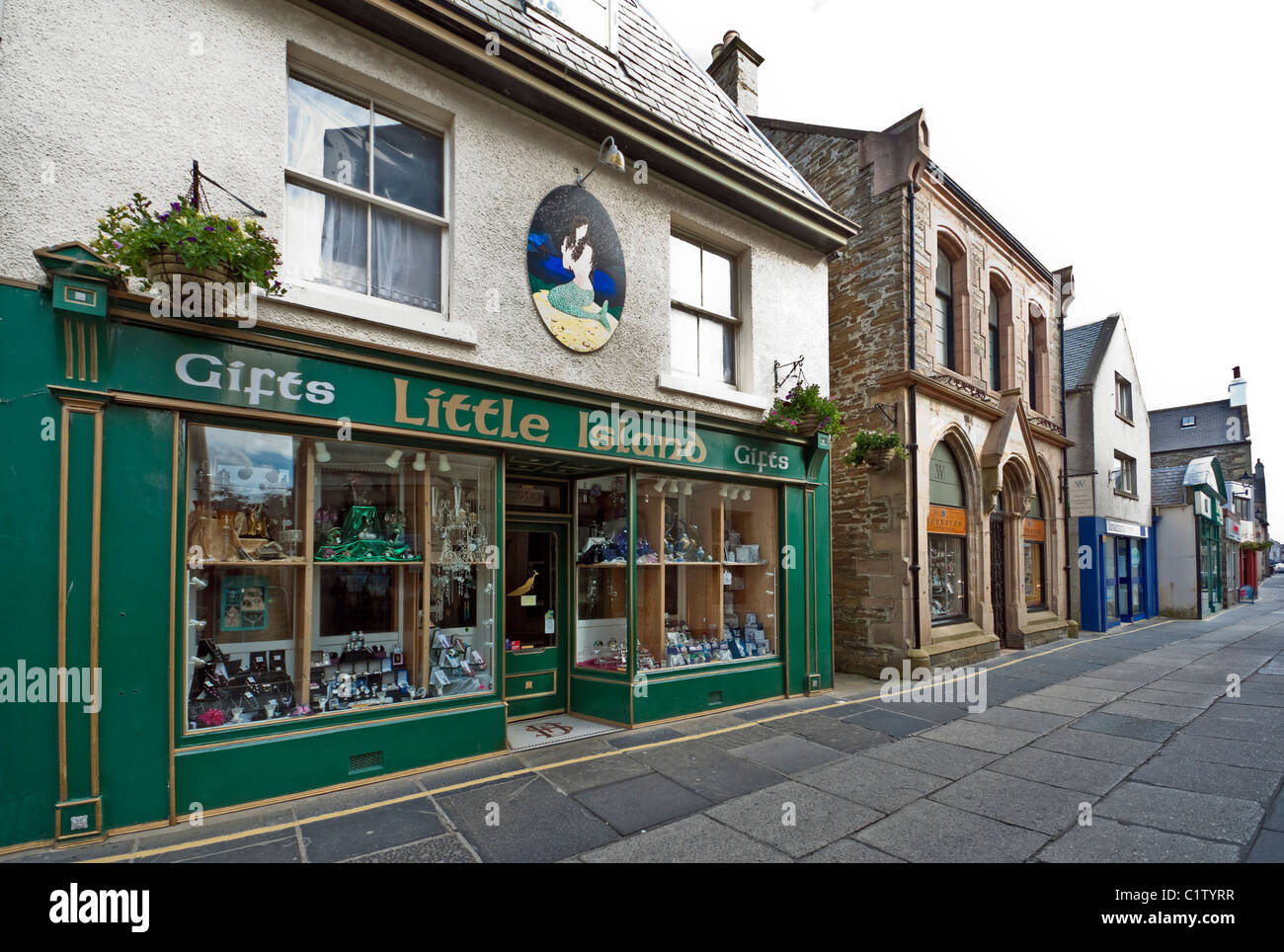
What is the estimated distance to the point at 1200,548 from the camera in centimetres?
2309

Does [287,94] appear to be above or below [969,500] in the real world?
above

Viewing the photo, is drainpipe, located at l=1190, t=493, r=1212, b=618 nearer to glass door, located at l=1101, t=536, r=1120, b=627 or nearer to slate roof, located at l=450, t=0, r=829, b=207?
glass door, located at l=1101, t=536, r=1120, b=627

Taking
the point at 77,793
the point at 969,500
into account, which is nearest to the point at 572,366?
the point at 77,793

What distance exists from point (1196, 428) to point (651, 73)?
47.9 meters

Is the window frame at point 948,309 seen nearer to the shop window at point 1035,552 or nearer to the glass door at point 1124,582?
the shop window at point 1035,552

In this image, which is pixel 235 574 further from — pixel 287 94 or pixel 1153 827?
pixel 1153 827

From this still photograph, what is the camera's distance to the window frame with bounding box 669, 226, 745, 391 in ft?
27.5

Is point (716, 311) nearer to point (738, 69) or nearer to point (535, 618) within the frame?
point (535, 618)

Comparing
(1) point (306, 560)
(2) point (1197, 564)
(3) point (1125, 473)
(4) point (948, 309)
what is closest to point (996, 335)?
(4) point (948, 309)

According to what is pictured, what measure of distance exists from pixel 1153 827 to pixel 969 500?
30.0 feet

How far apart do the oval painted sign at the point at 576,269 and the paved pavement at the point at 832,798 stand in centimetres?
452

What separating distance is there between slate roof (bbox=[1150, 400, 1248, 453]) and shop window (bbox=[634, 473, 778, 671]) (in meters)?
44.2

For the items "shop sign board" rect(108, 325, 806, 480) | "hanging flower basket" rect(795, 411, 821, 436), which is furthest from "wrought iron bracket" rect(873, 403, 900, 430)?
"shop sign board" rect(108, 325, 806, 480)

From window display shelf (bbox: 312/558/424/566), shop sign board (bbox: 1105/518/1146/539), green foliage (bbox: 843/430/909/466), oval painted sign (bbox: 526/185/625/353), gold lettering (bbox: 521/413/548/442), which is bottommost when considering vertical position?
shop sign board (bbox: 1105/518/1146/539)
